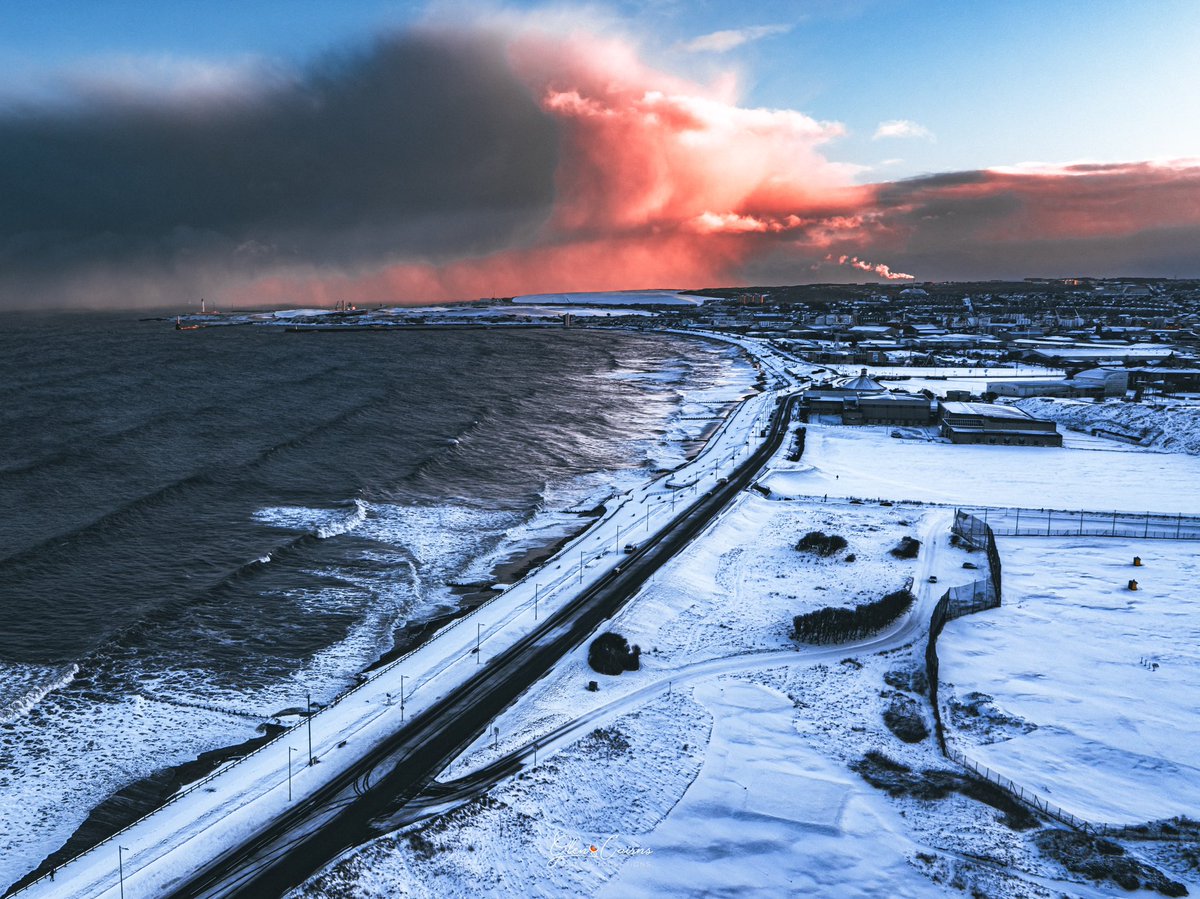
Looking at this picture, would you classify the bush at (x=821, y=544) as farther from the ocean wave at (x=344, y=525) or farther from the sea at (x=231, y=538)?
the ocean wave at (x=344, y=525)

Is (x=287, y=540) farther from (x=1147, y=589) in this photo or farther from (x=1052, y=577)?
(x=1147, y=589)

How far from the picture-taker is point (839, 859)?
24.8 metres

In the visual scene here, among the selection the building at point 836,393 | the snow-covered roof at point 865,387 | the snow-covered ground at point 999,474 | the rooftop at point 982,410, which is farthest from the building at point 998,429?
the snow-covered roof at point 865,387

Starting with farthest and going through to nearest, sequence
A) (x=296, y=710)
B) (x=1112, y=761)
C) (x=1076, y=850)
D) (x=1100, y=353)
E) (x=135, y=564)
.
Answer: (x=1100, y=353) < (x=135, y=564) < (x=296, y=710) < (x=1112, y=761) < (x=1076, y=850)

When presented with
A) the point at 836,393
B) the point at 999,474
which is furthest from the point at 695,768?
the point at 836,393

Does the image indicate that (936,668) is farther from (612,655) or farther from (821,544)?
(821,544)

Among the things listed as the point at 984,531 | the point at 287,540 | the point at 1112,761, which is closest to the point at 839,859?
the point at 1112,761

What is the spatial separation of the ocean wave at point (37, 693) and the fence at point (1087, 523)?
55143 mm

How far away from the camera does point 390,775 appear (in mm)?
28438

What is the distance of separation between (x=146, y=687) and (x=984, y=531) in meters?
51.1

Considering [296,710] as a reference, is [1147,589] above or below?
above

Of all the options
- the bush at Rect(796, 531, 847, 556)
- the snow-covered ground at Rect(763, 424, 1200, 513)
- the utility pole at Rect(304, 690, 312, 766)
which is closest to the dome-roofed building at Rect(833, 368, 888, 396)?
the snow-covered ground at Rect(763, 424, 1200, 513)

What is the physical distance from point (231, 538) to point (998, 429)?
82.0 metres

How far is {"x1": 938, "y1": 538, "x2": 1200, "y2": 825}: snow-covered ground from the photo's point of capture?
93.5 feet
